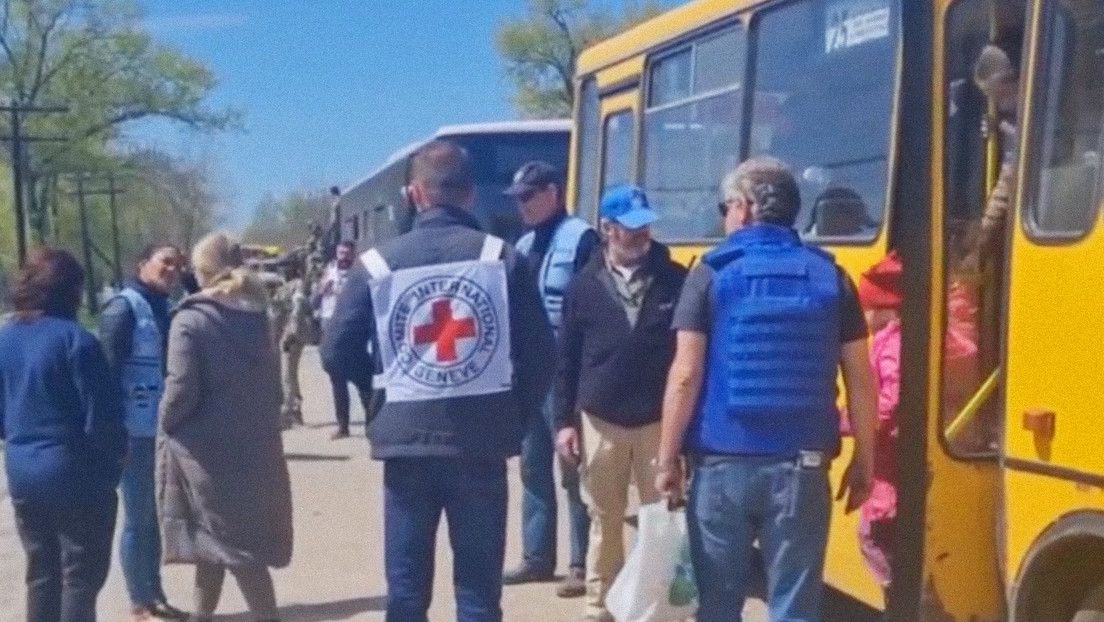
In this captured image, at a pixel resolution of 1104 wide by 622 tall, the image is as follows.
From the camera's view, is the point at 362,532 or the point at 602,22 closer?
the point at 362,532

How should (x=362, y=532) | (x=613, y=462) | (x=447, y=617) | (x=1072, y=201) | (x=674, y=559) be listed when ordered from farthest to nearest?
(x=362, y=532)
(x=447, y=617)
(x=613, y=462)
(x=674, y=559)
(x=1072, y=201)

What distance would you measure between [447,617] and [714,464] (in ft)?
11.5

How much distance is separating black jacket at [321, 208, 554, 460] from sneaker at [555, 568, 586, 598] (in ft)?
10.1

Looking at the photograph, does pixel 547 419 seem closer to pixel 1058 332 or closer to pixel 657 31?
pixel 657 31

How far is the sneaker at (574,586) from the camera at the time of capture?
31.7ft

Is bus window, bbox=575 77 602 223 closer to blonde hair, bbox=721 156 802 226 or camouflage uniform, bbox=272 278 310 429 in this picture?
camouflage uniform, bbox=272 278 310 429

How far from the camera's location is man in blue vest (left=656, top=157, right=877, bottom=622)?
611 cm

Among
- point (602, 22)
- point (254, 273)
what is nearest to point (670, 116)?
point (254, 273)

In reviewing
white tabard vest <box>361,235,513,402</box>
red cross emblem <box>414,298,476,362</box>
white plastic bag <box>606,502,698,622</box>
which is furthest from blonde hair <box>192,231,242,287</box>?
white plastic bag <box>606,502,698,622</box>

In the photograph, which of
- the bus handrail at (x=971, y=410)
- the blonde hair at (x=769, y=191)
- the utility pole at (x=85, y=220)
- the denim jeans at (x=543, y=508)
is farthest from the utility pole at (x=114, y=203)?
the blonde hair at (x=769, y=191)

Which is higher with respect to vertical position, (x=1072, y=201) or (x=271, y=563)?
(x=1072, y=201)

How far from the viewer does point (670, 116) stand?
10.7 m

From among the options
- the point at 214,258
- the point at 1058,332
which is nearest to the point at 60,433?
the point at 214,258

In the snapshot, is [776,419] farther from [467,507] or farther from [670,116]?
[670,116]
